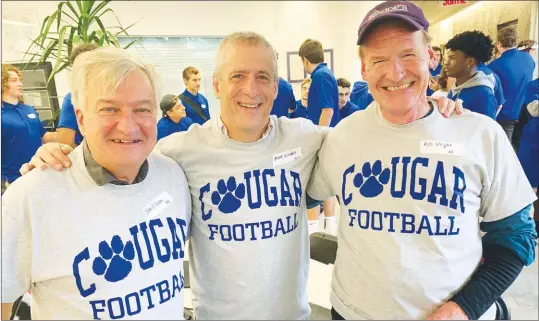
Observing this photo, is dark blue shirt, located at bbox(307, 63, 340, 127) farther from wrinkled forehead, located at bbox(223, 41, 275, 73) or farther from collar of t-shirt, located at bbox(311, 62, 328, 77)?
wrinkled forehead, located at bbox(223, 41, 275, 73)

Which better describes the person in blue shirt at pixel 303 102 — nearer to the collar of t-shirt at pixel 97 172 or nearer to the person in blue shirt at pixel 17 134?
the person in blue shirt at pixel 17 134

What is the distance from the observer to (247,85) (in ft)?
3.88

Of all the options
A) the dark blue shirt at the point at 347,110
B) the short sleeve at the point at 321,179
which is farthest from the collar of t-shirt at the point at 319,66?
the short sleeve at the point at 321,179

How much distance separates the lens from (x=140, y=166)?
0.97m

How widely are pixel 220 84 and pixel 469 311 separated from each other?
3.50 ft

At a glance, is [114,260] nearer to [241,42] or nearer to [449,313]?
[241,42]

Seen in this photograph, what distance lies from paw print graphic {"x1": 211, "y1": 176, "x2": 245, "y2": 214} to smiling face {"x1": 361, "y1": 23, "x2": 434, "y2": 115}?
0.55 metres

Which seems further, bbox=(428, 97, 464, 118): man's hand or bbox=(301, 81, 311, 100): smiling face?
bbox=(301, 81, 311, 100): smiling face

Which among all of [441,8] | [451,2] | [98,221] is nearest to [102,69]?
[98,221]

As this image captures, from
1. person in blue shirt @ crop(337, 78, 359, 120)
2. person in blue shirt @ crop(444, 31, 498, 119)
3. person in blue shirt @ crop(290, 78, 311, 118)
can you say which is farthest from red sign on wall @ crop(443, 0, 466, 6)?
person in blue shirt @ crop(290, 78, 311, 118)

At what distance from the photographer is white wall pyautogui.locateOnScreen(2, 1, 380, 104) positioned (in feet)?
4.49

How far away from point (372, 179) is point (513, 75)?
1.83 meters

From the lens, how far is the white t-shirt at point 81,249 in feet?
2.74

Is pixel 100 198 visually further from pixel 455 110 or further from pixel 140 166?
pixel 455 110
